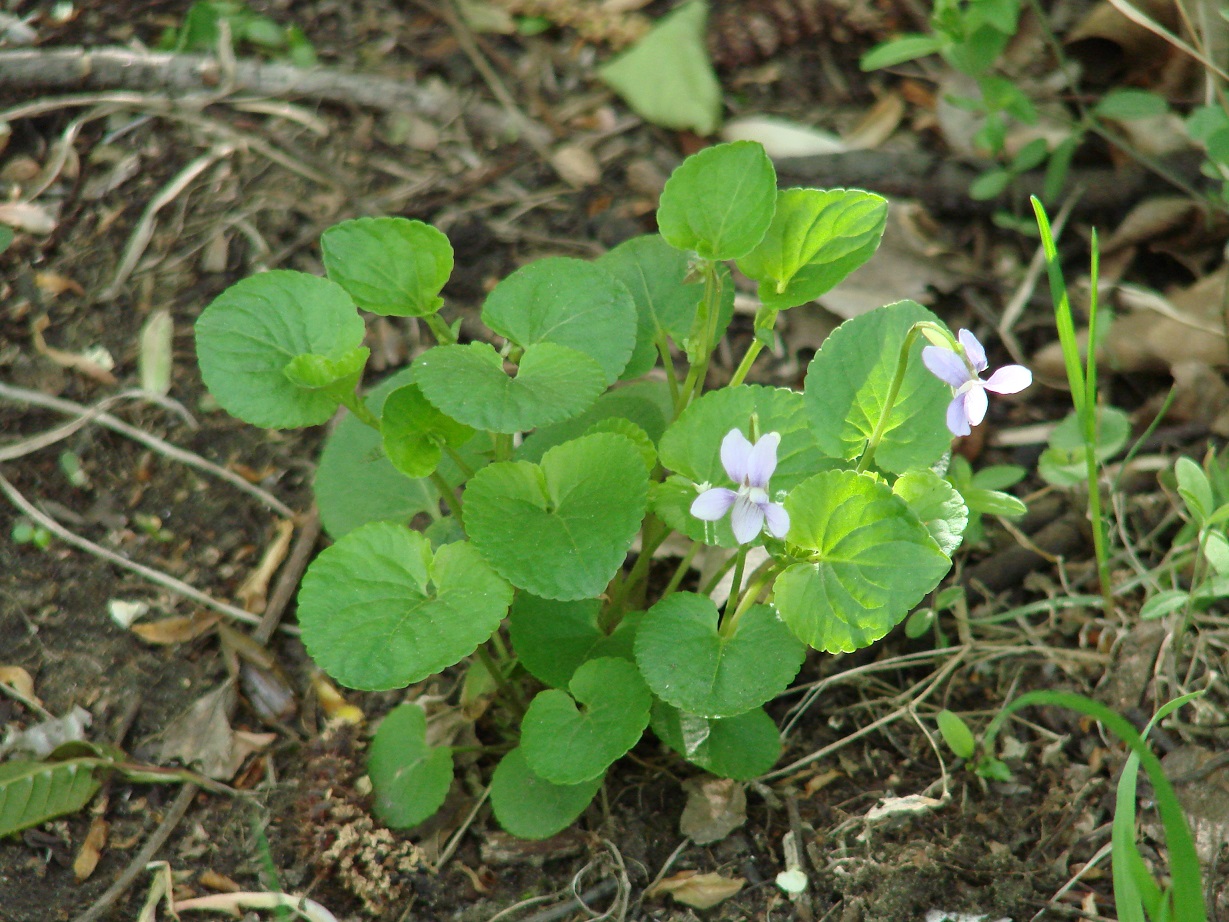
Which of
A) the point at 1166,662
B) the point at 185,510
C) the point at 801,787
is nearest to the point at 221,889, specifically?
the point at 185,510

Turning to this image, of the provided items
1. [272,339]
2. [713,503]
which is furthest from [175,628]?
[713,503]

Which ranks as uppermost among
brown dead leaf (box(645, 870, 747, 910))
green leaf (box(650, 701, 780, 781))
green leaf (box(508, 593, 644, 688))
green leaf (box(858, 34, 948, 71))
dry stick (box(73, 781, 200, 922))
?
green leaf (box(858, 34, 948, 71))

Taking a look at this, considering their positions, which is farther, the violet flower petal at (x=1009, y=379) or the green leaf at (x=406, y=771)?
the green leaf at (x=406, y=771)

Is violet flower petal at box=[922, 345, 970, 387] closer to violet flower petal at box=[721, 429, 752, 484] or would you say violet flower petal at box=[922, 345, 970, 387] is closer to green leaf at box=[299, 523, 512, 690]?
violet flower petal at box=[721, 429, 752, 484]

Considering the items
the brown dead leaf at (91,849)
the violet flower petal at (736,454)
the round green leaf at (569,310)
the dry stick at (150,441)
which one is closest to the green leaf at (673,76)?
the round green leaf at (569,310)

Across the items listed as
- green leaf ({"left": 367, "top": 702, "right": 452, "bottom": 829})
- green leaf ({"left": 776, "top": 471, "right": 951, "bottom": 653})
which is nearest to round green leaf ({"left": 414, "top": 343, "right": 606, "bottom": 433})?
green leaf ({"left": 776, "top": 471, "right": 951, "bottom": 653})

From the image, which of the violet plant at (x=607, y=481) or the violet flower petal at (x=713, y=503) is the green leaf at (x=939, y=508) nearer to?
the violet plant at (x=607, y=481)
